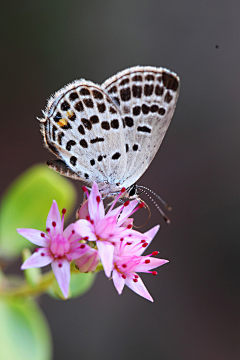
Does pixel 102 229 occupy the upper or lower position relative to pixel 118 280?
upper

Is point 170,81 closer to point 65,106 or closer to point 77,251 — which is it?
point 65,106

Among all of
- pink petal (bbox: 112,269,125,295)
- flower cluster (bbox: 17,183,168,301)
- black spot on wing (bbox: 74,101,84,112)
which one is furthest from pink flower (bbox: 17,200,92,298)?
black spot on wing (bbox: 74,101,84,112)

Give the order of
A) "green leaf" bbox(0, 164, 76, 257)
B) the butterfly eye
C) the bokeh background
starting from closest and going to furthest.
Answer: the butterfly eye, "green leaf" bbox(0, 164, 76, 257), the bokeh background

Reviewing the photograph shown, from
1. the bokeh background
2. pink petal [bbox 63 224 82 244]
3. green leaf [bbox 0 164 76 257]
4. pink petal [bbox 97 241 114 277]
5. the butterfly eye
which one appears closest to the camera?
pink petal [bbox 97 241 114 277]

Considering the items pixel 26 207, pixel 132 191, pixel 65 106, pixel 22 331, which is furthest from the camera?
pixel 26 207

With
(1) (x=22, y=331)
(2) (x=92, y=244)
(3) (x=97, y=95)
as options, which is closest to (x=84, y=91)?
(3) (x=97, y=95)

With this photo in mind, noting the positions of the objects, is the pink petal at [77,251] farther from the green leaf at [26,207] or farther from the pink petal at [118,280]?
the green leaf at [26,207]

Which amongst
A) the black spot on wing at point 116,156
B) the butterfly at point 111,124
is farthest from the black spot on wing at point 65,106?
the black spot on wing at point 116,156

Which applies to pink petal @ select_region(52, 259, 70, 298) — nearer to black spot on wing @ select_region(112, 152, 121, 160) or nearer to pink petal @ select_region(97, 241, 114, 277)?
pink petal @ select_region(97, 241, 114, 277)
